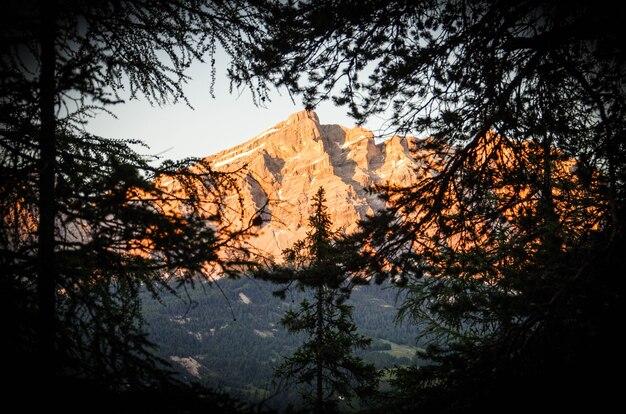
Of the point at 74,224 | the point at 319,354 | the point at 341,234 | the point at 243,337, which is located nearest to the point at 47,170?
the point at 74,224

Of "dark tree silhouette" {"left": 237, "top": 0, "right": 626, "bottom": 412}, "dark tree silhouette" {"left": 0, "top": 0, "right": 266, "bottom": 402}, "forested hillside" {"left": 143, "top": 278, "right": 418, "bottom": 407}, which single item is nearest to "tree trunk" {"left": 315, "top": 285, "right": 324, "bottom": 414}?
"dark tree silhouette" {"left": 237, "top": 0, "right": 626, "bottom": 412}

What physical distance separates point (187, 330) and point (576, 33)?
160 metres

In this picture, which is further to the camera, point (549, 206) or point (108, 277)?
point (549, 206)

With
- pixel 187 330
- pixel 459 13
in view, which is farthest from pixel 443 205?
pixel 187 330

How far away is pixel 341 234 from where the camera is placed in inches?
139

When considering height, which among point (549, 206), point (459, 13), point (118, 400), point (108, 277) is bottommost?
point (118, 400)

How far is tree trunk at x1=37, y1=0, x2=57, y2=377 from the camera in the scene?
2266 mm

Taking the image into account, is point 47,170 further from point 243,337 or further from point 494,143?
point 243,337

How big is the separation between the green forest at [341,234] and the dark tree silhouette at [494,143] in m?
0.02

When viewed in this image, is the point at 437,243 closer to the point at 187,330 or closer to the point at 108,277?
the point at 108,277

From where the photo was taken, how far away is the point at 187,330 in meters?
139

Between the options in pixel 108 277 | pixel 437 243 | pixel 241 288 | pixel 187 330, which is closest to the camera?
pixel 108 277

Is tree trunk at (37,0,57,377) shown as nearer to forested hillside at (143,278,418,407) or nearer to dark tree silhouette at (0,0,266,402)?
dark tree silhouette at (0,0,266,402)

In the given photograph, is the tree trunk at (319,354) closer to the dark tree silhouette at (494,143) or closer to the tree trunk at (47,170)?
the dark tree silhouette at (494,143)
